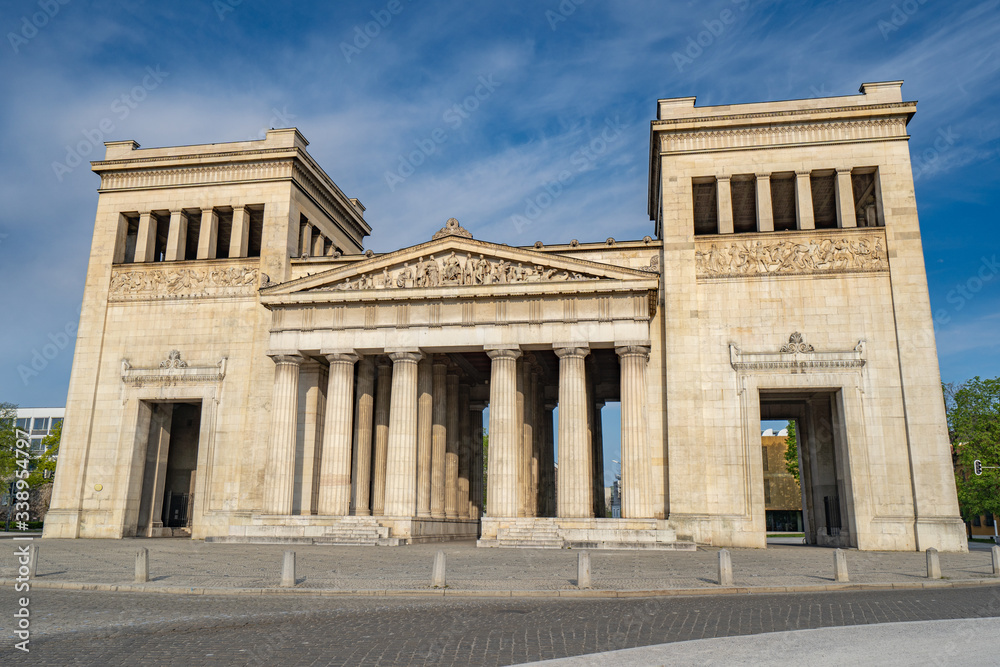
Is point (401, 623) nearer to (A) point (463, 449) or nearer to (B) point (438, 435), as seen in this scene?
(B) point (438, 435)

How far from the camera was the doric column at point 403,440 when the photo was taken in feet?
123

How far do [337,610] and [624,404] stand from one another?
23855 millimetres

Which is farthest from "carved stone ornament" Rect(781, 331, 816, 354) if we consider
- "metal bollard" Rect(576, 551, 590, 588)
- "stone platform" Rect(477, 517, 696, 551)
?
"metal bollard" Rect(576, 551, 590, 588)

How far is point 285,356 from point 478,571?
72.3ft

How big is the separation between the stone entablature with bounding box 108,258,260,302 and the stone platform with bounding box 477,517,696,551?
2036 cm

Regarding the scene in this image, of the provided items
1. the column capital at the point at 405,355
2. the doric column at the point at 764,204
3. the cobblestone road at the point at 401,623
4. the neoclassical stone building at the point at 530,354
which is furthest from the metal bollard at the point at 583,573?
the doric column at the point at 764,204

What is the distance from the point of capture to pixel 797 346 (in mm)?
37188

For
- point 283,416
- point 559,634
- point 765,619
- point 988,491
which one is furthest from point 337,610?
point 988,491

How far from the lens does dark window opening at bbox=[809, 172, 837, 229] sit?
41406 mm

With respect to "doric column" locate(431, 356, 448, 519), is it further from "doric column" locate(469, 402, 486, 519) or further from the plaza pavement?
the plaza pavement

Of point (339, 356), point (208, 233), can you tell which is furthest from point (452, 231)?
point (208, 233)

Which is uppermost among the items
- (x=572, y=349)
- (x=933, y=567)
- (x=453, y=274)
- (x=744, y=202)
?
(x=744, y=202)

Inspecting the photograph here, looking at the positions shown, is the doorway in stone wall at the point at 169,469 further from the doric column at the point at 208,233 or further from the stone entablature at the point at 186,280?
the doric column at the point at 208,233

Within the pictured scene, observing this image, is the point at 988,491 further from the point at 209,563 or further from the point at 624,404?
the point at 209,563
